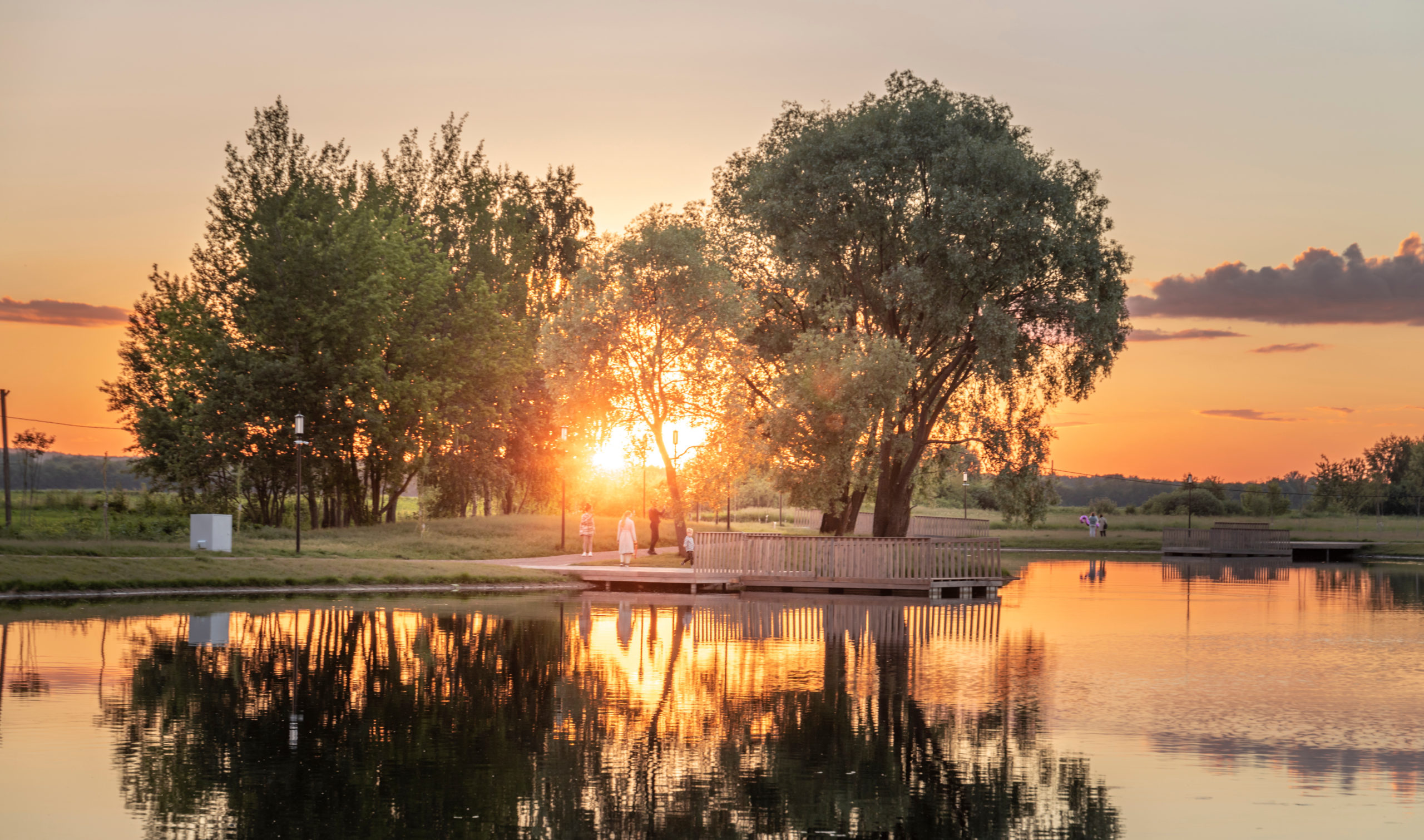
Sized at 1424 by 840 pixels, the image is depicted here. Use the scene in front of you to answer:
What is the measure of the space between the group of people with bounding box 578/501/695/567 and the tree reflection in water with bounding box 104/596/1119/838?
17282 millimetres

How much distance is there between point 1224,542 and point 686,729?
63.5 metres

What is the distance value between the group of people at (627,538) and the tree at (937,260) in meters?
7.57

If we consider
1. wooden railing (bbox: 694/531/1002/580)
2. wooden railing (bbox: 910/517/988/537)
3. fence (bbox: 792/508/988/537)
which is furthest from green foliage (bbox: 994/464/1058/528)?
wooden railing (bbox: 910/517/988/537)

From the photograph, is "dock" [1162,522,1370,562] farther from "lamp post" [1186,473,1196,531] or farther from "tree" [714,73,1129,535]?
"tree" [714,73,1129,535]

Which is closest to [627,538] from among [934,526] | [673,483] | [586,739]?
[673,483]

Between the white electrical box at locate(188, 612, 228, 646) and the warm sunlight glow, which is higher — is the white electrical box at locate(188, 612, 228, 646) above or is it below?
below

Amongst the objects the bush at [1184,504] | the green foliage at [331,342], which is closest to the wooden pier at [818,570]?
the green foliage at [331,342]

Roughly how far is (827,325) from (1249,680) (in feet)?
90.1

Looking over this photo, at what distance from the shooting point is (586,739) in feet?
42.7

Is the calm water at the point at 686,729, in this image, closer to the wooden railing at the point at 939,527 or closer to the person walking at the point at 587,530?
the person walking at the point at 587,530

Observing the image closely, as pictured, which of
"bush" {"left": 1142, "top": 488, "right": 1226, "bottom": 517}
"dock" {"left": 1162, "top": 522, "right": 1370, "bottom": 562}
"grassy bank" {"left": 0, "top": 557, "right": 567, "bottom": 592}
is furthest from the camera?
"bush" {"left": 1142, "top": 488, "right": 1226, "bottom": 517}

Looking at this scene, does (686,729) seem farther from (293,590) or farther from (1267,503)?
(1267,503)

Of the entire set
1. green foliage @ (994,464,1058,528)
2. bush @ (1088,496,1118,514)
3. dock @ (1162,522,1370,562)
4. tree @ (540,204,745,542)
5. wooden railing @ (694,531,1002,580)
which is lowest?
dock @ (1162,522,1370,562)

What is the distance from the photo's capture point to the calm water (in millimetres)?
9977
